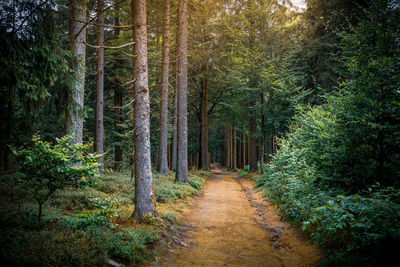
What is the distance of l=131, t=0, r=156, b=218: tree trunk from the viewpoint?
5520 mm

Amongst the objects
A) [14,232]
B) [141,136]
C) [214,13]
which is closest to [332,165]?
[141,136]

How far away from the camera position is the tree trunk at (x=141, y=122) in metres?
5.52

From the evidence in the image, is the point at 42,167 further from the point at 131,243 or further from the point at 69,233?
the point at 131,243

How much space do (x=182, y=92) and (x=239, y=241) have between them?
9.05m

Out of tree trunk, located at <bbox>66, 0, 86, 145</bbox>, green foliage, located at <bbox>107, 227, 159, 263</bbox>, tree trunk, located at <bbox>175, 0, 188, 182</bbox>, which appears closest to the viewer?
green foliage, located at <bbox>107, 227, 159, 263</bbox>

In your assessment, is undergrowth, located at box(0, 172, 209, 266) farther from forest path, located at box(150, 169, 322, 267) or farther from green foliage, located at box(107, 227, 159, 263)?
forest path, located at box(150, 169, 322, 267)

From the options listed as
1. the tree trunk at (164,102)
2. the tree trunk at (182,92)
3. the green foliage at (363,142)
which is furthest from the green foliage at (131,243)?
the tree trunk at (164,102)

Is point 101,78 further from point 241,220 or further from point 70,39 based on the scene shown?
point 241,220

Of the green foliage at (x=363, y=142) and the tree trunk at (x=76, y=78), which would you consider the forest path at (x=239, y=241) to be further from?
the tree trunk at (x=76, y=78)

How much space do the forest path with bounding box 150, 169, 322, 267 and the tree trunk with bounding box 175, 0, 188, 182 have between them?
10.5ft

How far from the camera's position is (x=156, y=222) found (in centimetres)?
528

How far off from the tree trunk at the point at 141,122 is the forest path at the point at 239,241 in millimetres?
1580

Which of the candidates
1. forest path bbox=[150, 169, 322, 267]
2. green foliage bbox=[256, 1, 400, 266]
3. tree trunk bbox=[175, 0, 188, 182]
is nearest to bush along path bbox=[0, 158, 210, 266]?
forest path bbox=[150, 169, 322, 267]

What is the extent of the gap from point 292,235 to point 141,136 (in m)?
5.35
